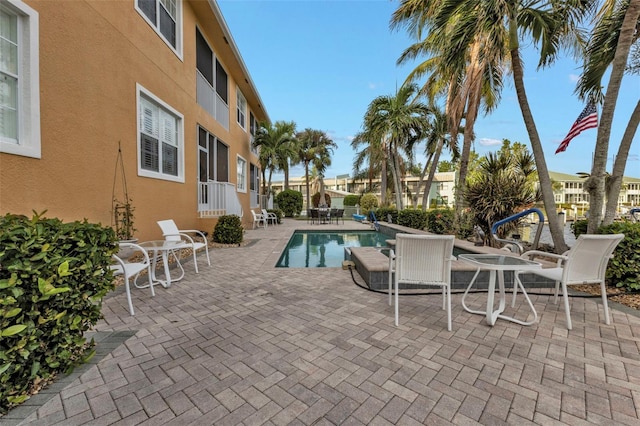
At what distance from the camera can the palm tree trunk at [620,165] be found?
495 centimetres

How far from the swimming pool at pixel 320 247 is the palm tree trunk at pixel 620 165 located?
509 cm

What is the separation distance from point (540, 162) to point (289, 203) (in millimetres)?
17917

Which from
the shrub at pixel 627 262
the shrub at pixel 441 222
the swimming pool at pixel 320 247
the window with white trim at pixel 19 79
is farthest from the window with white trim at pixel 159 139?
the shrub at pixel 627 262

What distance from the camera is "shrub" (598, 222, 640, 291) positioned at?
3.92m

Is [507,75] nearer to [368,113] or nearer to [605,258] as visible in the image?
[368,113]

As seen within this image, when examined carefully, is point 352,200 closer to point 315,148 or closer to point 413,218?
point 315,148

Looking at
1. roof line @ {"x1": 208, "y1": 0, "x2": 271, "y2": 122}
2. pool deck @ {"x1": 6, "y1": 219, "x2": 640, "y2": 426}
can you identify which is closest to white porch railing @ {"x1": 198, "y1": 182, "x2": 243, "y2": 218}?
roof line @ {"x1": 208, "y1": 0, "x2": 271, "y2": 122}

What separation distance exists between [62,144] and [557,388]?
5984 millimetres

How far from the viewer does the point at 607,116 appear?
15.9 ft

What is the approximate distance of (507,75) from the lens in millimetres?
9695

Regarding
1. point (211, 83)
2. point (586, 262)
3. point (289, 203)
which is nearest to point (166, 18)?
point (211, 83)

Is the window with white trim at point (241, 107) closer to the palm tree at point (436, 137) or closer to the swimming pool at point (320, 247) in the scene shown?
the swimming pool at point (320, 247)

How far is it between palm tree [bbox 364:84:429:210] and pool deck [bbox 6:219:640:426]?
10.7 meters

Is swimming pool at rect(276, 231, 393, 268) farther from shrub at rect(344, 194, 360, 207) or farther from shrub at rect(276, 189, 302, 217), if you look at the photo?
shrub at rect(344, 194, 360, 207)
